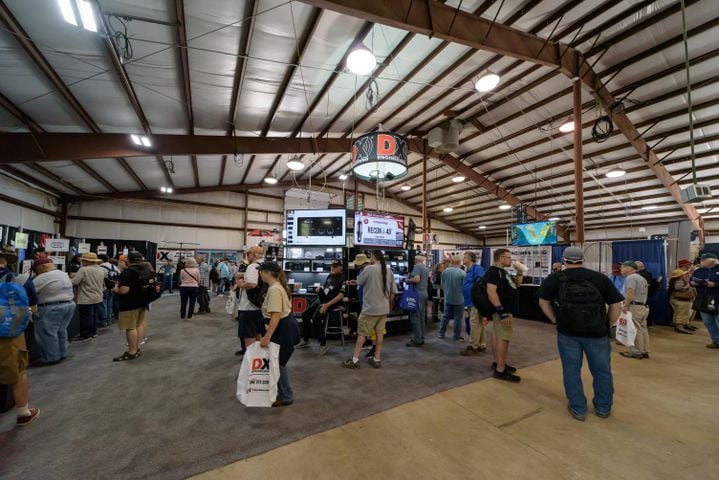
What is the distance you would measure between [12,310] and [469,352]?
525cm

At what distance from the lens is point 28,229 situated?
9812 mm

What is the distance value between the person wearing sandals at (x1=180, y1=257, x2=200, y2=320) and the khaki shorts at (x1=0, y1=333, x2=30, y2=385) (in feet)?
13.9

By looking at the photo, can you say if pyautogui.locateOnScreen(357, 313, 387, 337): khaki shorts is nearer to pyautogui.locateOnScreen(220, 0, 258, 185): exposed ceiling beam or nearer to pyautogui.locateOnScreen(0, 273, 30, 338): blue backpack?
pyautogui.locateOnScreen(0, 273, 30, 338): blue backpack

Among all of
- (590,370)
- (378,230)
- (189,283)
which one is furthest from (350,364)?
(189,283)

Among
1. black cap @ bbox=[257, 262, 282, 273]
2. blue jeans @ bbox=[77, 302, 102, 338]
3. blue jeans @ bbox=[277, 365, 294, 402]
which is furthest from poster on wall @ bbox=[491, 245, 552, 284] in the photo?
blue jeans @ bbox=[77, 302, 102, 338]

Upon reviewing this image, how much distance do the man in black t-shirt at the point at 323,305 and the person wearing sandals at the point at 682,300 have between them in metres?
7.49

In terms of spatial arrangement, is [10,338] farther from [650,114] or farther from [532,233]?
[650,114]

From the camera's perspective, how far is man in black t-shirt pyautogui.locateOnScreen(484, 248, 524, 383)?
3.36 metres

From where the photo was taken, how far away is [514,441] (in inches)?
87.3

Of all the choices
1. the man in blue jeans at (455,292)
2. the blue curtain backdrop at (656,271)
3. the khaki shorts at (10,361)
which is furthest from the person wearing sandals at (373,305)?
the blue curtain backdrop at (656,271)

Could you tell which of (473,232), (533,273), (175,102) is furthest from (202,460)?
(473,232)

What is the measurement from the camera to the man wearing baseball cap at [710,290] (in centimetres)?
457

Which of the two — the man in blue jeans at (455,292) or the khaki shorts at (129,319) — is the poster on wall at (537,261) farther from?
the khaki shorts at (129,319)

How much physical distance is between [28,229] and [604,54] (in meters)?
18.0
